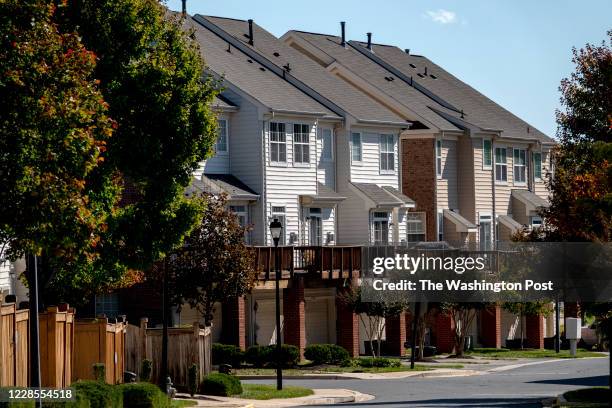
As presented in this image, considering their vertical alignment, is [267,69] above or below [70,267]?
above

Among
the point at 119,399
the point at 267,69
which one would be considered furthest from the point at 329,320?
the point at 119,399

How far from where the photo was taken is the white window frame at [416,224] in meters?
71.2

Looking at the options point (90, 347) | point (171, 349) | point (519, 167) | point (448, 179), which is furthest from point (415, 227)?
point (90, 347)

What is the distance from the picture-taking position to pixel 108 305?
179ft

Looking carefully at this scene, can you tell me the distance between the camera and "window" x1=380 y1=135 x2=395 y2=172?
221 ft

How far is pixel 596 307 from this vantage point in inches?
1389

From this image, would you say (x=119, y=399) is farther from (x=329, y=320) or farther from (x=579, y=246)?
(x=329, y=320)

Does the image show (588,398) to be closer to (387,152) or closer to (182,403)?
(182,403)

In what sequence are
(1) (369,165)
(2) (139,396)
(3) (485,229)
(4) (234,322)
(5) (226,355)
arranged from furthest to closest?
(3) (485,229) < (1) (369,165) < (4) (234,322) < (5) (226,355) < (2) (139,396)

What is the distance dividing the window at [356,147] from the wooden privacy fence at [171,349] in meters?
26.6

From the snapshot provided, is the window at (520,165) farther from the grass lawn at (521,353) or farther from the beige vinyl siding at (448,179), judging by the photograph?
the grass lawn at (521,353)

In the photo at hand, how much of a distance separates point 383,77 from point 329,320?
18172 mm

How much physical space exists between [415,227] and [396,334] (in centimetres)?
879

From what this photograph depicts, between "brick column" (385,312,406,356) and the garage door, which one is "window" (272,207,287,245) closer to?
the garage door
